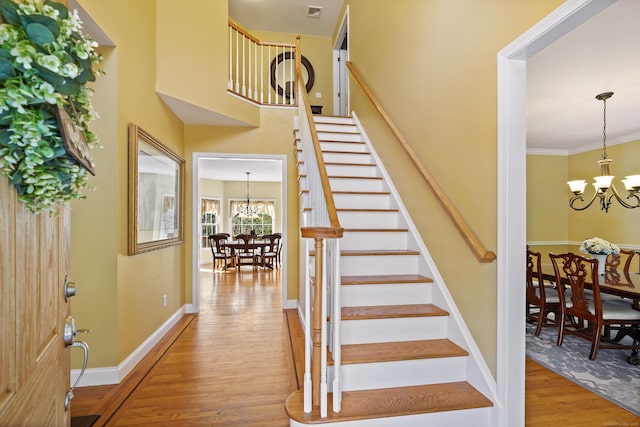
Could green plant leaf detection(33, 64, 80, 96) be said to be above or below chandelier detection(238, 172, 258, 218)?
above

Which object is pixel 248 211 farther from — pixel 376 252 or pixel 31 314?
pixel 31 314

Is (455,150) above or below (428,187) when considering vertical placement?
above

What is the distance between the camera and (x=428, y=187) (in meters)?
2.50

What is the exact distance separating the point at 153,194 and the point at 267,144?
1813 mm

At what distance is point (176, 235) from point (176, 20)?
2.40m

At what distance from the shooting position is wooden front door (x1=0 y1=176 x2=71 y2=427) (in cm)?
63

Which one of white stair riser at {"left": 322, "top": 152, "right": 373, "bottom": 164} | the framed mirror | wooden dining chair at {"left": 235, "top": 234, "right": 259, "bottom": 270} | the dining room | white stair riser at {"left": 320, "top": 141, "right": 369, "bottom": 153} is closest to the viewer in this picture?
the framed mirror

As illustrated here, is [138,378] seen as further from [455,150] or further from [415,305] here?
[455,150]

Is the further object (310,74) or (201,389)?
(310,74)

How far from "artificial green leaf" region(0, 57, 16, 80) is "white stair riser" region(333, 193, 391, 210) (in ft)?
9.00

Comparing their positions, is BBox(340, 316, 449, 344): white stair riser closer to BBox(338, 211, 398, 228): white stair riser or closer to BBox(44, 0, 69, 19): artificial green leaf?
BBox(338, 211, 398, 228): white stair riser

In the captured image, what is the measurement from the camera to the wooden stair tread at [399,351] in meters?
1.89

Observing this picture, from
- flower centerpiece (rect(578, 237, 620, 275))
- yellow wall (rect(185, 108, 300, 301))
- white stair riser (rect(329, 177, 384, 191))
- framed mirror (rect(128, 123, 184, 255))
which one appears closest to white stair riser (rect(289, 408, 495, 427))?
framed mirror (rect(128, 123, 184, 255))

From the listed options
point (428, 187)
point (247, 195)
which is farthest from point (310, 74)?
point (247, 195)
